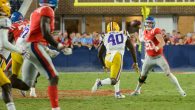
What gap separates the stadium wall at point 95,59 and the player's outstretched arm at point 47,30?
53.4 feet

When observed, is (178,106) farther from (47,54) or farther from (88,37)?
(88,37)

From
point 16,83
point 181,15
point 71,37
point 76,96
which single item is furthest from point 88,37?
point 16,83

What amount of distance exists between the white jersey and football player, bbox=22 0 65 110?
3.55 metres

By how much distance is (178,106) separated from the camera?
10523 millimetres

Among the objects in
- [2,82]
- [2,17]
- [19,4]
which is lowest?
[19,4]

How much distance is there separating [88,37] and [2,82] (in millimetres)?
17397

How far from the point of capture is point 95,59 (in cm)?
2539

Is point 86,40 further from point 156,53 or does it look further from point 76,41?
point 156,53

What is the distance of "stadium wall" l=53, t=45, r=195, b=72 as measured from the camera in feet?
83.0

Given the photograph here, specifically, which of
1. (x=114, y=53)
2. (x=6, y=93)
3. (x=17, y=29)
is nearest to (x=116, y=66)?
(x=114, y=53)

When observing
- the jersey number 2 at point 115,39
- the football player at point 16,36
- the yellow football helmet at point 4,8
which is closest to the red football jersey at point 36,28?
the yellow football helmet at point 4,8

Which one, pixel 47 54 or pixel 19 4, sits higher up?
pixel 47 54

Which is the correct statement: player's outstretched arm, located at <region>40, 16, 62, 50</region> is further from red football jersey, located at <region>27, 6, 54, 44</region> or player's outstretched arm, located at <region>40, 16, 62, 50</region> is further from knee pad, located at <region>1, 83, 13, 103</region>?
knee pad, located at <region>1, 83, 13, 103</region>


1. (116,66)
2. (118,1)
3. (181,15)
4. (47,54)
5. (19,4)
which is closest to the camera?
(47,54)
